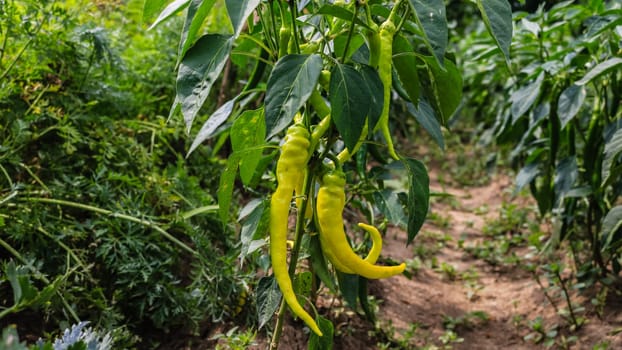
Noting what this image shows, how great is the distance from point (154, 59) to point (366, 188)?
1.04 meters

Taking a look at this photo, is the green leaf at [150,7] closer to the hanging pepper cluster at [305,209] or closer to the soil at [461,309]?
the hanging pepper cluster at [305,209]

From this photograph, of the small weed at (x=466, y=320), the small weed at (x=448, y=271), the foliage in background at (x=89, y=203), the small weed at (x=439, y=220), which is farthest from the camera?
the small weed at (x=439, y=220)

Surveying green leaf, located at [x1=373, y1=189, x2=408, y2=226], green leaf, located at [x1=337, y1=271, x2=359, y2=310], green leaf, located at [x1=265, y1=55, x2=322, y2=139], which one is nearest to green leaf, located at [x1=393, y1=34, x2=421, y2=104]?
green leaf, located at [x1=265, y1=55, x2=322, y2=139]

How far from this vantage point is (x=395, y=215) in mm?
1280

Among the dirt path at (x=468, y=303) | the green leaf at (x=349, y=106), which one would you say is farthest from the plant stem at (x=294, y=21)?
the dirt path at (x=468, y=303)

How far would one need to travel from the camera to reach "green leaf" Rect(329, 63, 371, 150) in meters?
0.82

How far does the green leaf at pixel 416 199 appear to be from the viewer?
3.18ft

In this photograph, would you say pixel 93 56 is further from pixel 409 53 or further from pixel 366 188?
pixel 409 53

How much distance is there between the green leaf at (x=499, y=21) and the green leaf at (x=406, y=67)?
165 millimetres

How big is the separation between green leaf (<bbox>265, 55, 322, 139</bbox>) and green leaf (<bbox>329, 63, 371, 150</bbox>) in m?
0.05

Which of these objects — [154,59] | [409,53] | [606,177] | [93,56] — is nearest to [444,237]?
[606,177]

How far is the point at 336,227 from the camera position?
93cm

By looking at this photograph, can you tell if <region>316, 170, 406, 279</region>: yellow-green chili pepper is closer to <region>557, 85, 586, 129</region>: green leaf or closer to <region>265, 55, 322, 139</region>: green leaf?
<region>265, 55, 322, 139</region>: green leaf

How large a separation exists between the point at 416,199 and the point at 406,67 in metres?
0.22
